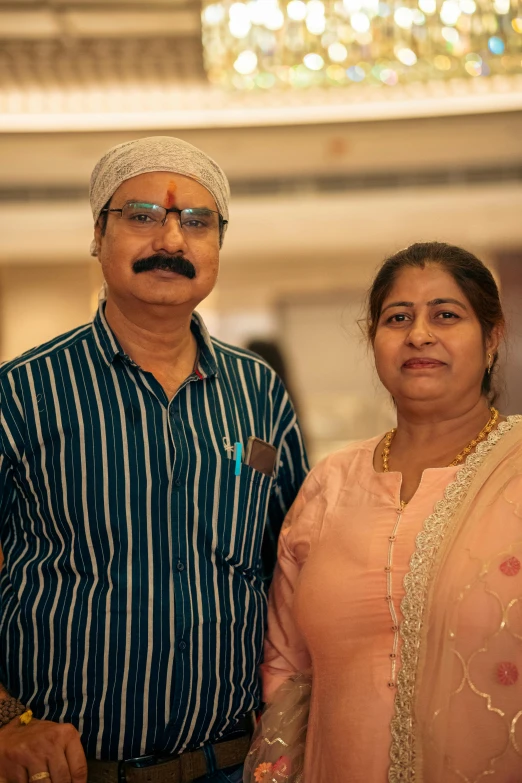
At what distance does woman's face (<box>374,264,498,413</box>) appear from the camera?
1.83m

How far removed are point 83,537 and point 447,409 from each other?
2.55 ft

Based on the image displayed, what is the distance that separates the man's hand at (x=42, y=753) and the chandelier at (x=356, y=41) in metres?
1.99

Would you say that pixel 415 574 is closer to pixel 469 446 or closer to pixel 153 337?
pixel 469 446

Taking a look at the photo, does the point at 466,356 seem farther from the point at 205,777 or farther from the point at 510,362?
the point at 510,362

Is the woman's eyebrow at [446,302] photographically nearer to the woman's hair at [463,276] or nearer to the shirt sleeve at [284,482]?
the woman's hair at [463,276]

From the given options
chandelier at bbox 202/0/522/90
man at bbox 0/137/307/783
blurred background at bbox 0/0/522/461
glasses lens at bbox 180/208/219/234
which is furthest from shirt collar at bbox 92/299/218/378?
blurred background at bbox 0/0/522/461

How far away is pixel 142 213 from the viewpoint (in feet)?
6.53

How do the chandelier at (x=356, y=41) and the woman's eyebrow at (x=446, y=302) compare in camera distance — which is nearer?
A: the woman's eyebrow at (x=446, y=302)

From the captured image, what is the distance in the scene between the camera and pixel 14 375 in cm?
192

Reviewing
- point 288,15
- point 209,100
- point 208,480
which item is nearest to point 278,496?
point 208,480

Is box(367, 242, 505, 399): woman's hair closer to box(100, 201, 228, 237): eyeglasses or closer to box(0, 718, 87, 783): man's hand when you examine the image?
box(100, 201, 228, 237): eyeglasses

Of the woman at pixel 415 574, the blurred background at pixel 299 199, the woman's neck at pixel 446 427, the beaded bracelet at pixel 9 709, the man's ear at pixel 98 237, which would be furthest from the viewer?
the blurred background at pixel 299 199

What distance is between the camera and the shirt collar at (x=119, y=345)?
78.0 inches

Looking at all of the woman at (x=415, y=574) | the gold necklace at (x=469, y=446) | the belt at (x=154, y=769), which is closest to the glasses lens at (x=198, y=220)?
the woman at (x=415, y=574)
